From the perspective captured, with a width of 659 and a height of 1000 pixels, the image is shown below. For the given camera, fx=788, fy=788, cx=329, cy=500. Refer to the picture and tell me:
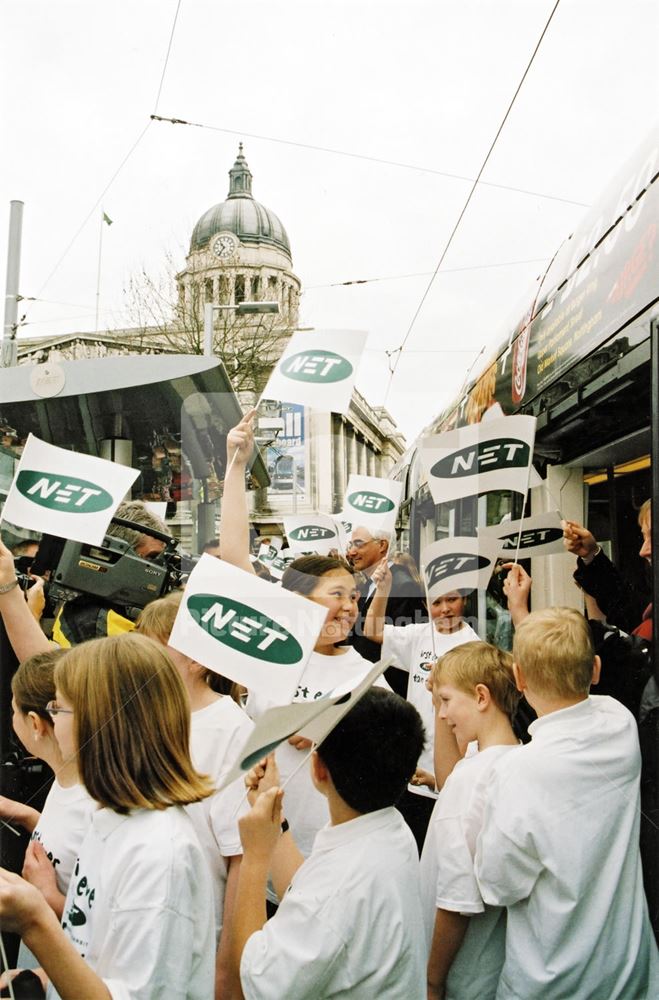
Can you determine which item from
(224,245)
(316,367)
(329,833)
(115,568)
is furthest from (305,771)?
(224,245)

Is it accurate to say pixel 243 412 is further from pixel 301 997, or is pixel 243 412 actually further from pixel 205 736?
pixel 301 997

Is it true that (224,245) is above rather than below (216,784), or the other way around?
above

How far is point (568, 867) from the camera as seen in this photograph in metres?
1.63

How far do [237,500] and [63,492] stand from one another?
42cm

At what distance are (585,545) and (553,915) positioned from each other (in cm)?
91

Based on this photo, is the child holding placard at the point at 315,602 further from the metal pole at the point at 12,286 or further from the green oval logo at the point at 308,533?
the metal pole at the point at 12,286

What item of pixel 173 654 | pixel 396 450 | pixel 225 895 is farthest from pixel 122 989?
pixel 396 450

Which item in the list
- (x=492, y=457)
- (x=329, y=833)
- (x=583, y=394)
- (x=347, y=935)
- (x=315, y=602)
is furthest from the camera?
(x=492, y=457)

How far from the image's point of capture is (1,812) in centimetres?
185

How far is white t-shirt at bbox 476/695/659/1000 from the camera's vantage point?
1615mm

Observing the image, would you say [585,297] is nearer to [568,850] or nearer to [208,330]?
[208,330]

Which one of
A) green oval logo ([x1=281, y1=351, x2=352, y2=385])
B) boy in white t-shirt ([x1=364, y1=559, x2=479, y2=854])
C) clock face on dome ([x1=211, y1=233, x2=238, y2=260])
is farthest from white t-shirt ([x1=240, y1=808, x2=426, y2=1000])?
clock face on dome ([x1=211, y1=233, x2=238, y2=260])

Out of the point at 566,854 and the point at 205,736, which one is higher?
the point at 205,736

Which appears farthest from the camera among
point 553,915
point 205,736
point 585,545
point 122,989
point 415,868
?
point 585,545
